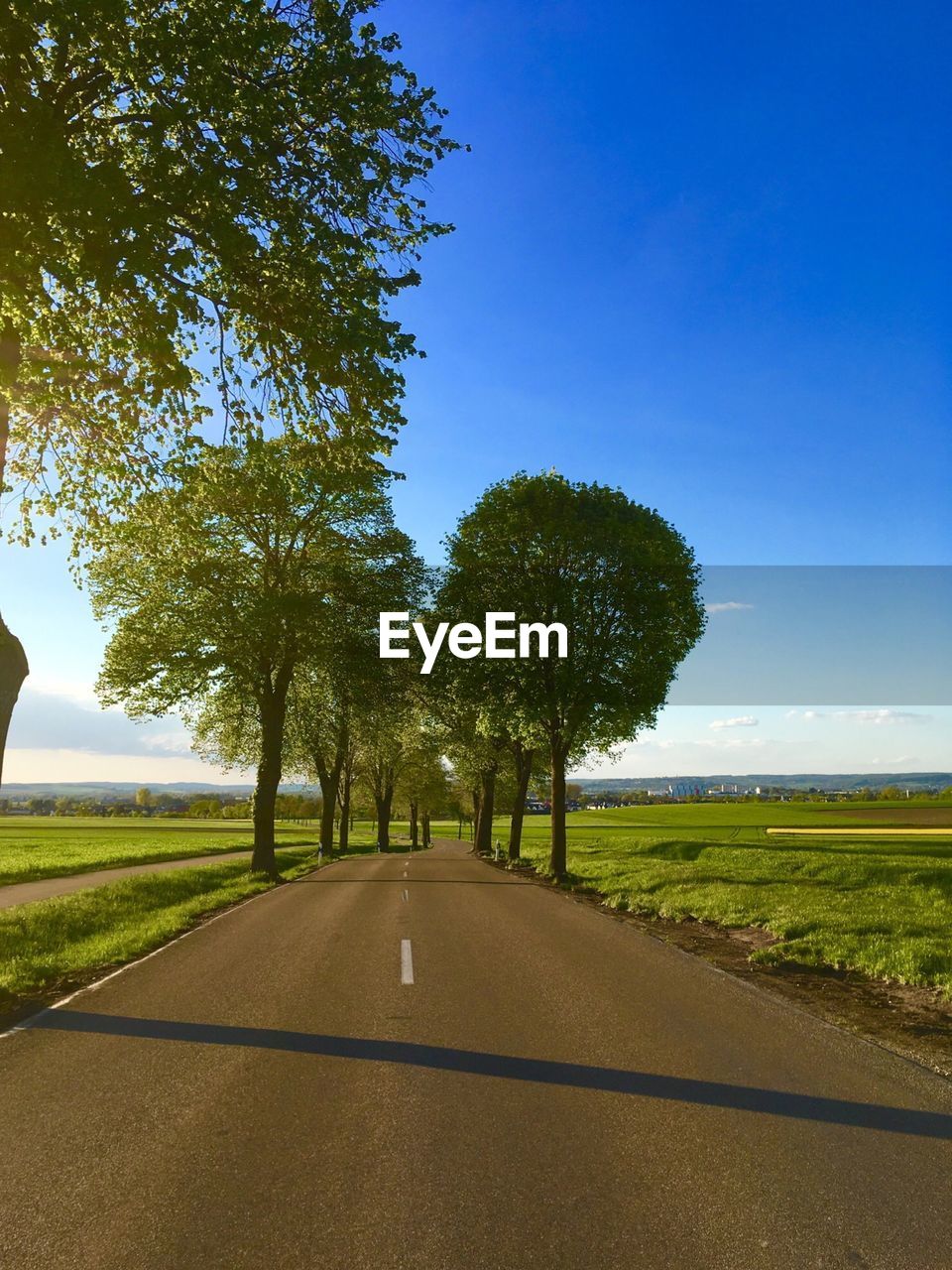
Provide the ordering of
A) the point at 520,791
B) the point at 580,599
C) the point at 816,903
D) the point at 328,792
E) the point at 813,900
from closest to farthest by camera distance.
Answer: the point at 816,903, the point at 813,900, the point at 580,599, the point at 520,791, the point at 328,792

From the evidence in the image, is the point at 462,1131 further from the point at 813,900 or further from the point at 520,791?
the point at 520,791

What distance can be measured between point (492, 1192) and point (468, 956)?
7.21 m

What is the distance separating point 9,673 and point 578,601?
5227cm

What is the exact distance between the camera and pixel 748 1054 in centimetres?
688

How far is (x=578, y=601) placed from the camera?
88.2 feet

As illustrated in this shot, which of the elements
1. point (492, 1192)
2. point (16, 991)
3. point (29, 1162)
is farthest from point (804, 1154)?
point (16, 991)

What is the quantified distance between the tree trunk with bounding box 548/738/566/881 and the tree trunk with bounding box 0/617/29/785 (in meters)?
47.5

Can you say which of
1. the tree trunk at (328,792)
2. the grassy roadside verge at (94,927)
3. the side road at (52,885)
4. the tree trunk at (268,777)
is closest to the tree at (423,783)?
the tree trunk at (328,792)

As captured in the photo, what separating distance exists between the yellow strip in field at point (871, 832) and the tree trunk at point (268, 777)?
104ft

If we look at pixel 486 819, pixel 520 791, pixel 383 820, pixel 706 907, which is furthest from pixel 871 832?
pixel 706 907

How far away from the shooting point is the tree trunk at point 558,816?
26.6m

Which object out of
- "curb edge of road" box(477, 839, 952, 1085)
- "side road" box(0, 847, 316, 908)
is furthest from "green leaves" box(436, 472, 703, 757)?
"side road" box(0, 847, 316, 908)

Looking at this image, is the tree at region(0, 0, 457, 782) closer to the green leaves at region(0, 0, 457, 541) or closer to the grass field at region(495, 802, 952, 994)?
the green leaves at region(0, 0, 457, 541)

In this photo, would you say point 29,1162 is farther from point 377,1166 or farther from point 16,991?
point 16,991
